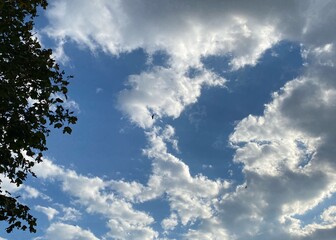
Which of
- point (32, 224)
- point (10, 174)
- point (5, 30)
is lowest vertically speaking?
point (32, 224)

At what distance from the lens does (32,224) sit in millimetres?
18750

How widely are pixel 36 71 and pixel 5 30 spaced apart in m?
2.16

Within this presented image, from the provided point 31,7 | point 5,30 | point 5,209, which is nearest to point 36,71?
point 5,30

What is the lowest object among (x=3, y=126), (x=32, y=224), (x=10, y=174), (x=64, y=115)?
(x=32, y=224)

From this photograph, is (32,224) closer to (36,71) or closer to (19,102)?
(19,102)

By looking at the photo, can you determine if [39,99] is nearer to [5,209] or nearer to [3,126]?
[3,126]

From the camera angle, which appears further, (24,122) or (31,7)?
(31,7)

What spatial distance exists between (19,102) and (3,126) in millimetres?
1687

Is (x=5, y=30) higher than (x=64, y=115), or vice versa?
(x=5, y=30)

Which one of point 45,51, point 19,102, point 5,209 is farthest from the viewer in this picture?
point 45,51

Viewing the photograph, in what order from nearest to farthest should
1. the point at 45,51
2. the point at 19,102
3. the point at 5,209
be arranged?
1. the point at 19,102
2. the point at 5,209
3. the point at 45,51

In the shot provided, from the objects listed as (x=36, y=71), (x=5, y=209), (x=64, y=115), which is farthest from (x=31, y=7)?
(x=5, y=209)

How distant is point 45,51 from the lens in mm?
19422

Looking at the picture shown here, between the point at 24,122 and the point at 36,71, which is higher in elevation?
the point at 36,71
